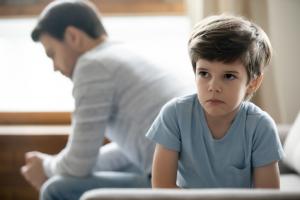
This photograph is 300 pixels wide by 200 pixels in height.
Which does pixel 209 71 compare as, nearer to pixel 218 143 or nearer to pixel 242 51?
pixel 242 51

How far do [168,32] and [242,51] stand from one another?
4.56 feet

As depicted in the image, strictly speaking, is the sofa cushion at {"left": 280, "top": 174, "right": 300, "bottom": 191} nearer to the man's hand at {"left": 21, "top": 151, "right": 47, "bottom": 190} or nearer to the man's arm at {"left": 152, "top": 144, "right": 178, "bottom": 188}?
the man's arm at {"left": 152, "top": 144, "right": 178, "bottom": 188}

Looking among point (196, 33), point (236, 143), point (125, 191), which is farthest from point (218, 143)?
point (125, 191)

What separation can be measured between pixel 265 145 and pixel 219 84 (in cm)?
21

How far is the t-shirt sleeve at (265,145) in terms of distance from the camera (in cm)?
125

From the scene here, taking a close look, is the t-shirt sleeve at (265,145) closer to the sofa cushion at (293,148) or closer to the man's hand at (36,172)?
the sofa cushion at (293,148)

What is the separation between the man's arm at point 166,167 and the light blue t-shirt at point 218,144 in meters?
0.02

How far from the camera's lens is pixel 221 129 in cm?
129

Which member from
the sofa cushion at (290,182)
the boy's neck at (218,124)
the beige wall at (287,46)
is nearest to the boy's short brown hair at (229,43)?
the boy's neck at (218,124)

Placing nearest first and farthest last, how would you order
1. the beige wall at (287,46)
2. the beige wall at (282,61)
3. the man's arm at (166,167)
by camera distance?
the man's arm at (166,167)
the beige wall at (282,61)
the beige wall at (287,46)

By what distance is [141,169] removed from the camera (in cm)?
174

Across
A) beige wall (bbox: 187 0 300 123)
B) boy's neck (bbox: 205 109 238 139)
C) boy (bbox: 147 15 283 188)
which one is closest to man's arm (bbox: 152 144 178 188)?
boy (bbox: 147 15 283 188)

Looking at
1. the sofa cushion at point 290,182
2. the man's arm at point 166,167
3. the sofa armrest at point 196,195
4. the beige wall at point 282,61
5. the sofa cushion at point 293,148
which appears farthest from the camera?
the beige wall at point 282,61

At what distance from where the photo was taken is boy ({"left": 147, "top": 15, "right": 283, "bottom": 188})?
1203mm
